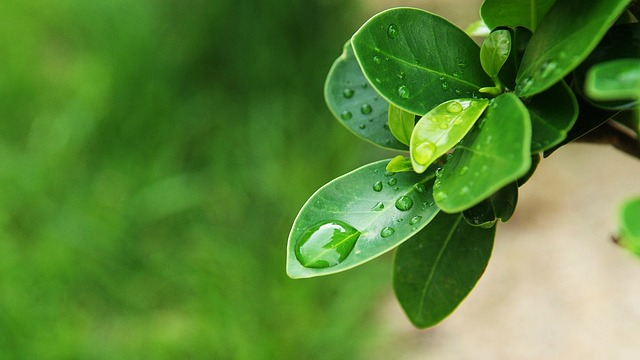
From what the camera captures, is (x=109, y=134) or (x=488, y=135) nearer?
(x=488, y=135)

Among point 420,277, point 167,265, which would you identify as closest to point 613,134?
point 420,277

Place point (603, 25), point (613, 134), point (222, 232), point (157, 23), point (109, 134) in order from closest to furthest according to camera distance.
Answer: point (603, 25)
point (613, 134)
point (222, 232)
point (109, 134)
point (157, 23)

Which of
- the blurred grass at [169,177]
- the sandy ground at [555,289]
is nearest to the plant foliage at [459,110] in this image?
the blurred grass at [169,177]

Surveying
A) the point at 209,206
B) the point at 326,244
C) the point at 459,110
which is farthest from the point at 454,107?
the point at 209,206

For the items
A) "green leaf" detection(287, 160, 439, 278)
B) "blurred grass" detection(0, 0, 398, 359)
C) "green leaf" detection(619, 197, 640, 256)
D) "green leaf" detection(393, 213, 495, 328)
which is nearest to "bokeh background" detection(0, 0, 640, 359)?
"blurred grass" detection(0, 0, 398, 359)

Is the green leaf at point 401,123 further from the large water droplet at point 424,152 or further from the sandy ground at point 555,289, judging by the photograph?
the sandy ground at point 555,289

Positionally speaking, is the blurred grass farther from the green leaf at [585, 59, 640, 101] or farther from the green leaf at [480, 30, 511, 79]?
the green leaf at [585, 59, 640, 101]

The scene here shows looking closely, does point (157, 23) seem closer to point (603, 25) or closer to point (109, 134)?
point (109, 134)
